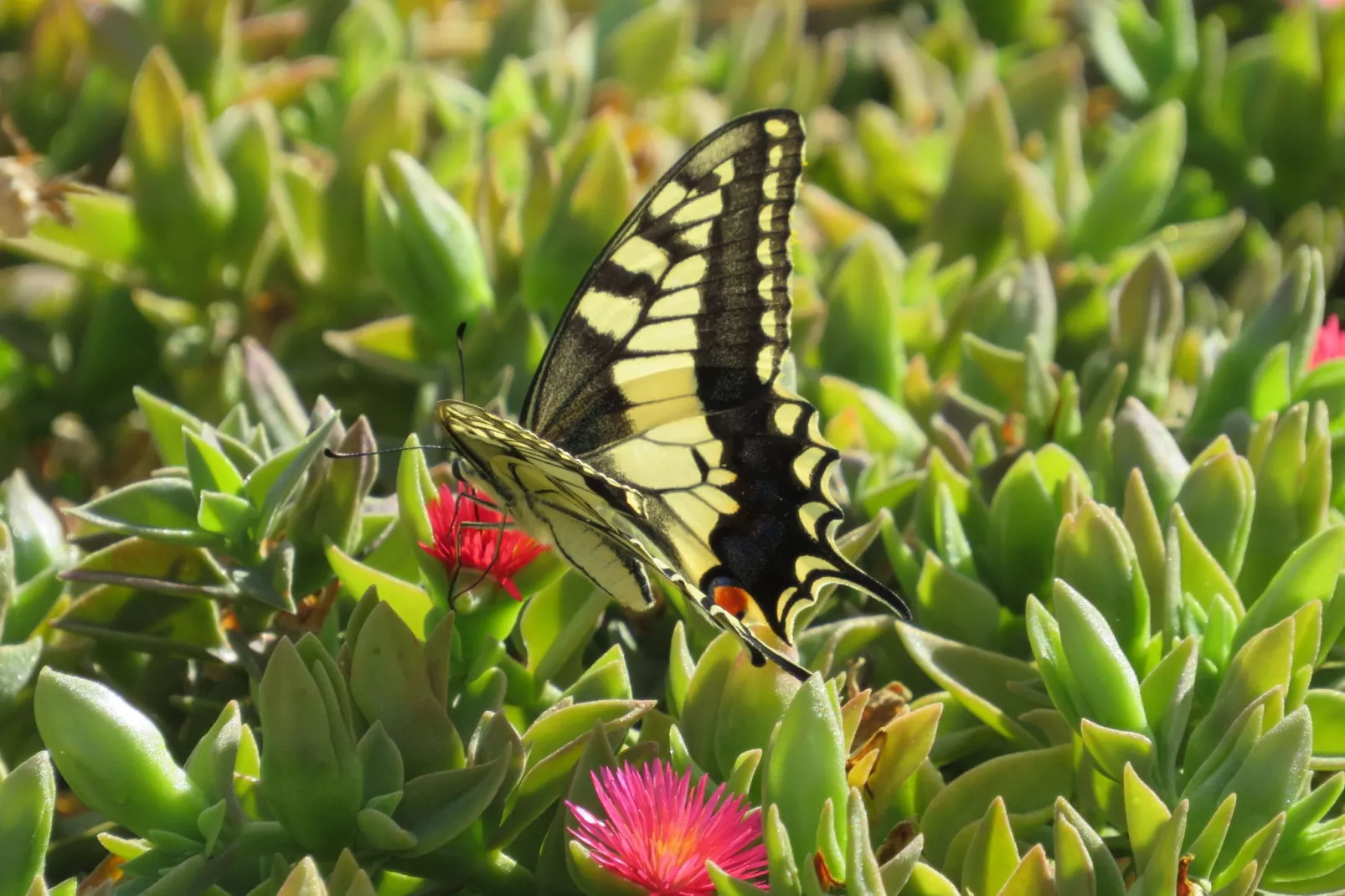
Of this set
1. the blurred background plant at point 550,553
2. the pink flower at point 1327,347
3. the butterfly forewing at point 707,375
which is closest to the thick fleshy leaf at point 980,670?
the blurred background plant at point 550,553

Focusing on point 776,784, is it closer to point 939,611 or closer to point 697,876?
point 697,876

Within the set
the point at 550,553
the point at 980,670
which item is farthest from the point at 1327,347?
the point at 550,553

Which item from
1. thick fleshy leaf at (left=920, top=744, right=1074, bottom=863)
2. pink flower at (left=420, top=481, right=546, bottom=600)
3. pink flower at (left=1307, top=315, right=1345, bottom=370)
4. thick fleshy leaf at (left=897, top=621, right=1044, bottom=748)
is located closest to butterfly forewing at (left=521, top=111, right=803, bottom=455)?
pink flower at (left=420, top=481, right=546, bottom=600)

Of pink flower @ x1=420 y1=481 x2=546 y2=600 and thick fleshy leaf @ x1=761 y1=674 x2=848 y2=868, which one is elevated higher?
pink flower @ x1=420 y1=481 x2=546 y2=600

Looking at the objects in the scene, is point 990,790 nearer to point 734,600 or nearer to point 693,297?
point 734,600

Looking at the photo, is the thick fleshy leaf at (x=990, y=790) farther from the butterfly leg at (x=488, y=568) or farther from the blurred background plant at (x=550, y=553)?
the butterfly leg at (x=488, y=568)

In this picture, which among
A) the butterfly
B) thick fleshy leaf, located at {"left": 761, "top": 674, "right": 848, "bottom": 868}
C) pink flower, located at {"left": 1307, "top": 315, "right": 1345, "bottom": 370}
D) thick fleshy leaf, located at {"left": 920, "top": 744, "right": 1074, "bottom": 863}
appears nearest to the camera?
thick fleshy leaf, located at {"left": 761, "top": 674, "right": 848, "bottom": 868}

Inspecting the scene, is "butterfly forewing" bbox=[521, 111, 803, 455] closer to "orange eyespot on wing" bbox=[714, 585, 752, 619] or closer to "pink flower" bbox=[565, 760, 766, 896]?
"orange eyespot on wing" bbox=[714, 585, 752, 619]

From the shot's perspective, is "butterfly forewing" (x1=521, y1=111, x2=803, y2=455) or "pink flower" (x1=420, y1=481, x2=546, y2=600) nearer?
"pink flower" (x1=420, y1=481, x2=546, y2=600)
